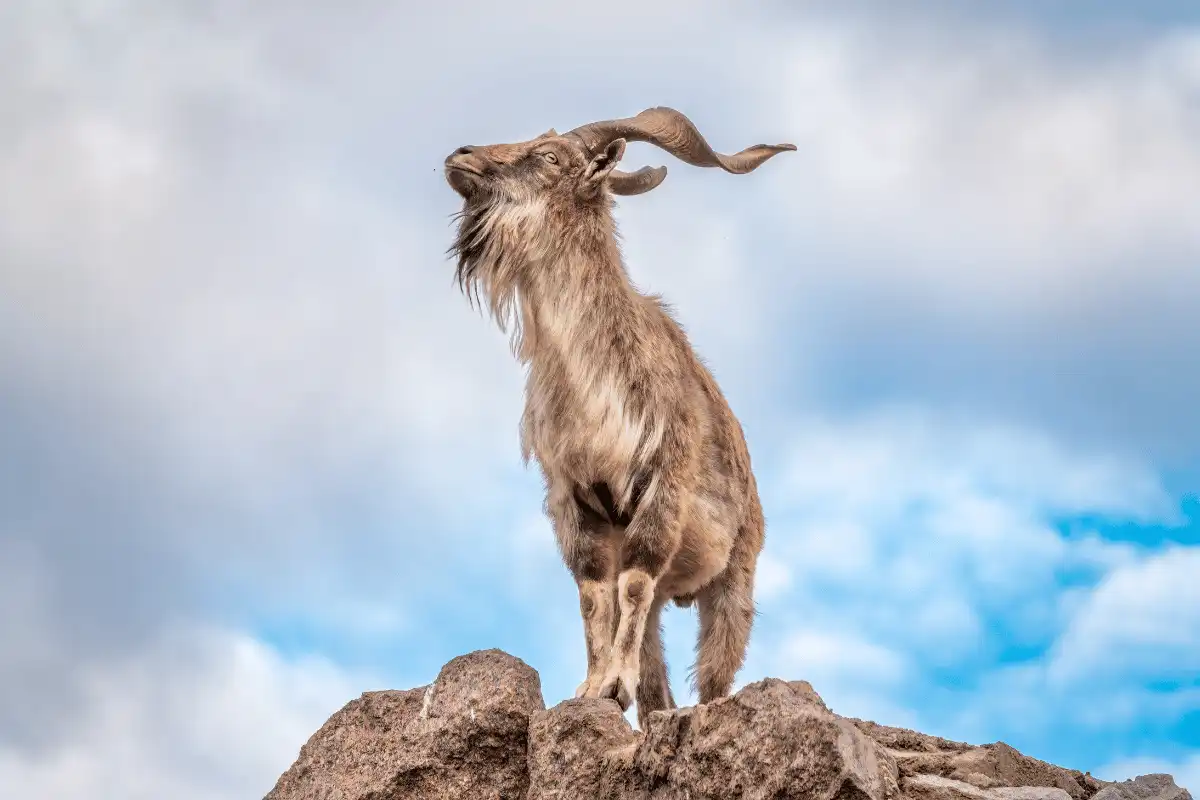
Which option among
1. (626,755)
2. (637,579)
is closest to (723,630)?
(637,579)

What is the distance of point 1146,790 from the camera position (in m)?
7.77

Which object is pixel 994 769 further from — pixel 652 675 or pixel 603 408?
pixel 603 408

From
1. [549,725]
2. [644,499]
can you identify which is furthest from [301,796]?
[644,499]

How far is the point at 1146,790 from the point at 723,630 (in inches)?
117

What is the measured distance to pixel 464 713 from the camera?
7.95 meters

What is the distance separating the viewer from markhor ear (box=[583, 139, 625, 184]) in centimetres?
923

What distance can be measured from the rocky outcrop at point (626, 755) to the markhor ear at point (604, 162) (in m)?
3.15

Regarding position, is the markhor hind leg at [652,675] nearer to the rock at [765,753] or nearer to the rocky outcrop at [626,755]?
the rocky outcrop at [626,755]

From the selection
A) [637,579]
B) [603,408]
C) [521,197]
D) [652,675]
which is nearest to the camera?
[637,579]

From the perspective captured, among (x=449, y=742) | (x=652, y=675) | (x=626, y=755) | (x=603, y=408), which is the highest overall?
(x=603, y=408)

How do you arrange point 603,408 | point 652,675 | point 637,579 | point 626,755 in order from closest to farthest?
1. point 626,755
2. point 637,579
3. point 603,408
4. point 652,675

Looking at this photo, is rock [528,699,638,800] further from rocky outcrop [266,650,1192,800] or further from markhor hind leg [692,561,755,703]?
markhor hind leg [692,561,755,703]

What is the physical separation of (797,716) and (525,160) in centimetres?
438

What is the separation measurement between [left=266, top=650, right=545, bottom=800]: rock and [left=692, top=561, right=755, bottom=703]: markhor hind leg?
6.17ft
